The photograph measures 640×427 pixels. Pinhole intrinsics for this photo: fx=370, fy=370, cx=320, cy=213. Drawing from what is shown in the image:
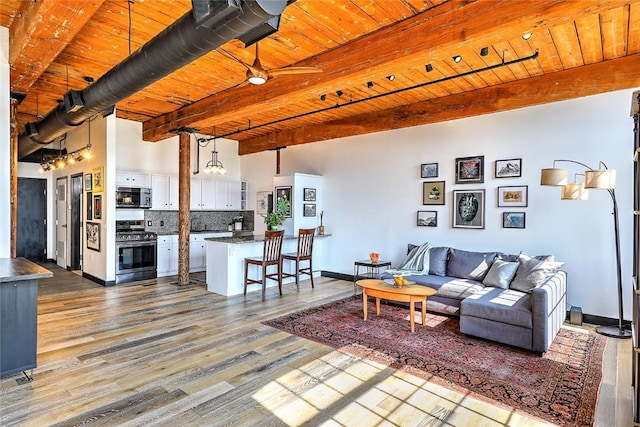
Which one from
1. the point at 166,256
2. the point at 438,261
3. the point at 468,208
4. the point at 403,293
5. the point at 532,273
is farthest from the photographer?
the point at 166,256

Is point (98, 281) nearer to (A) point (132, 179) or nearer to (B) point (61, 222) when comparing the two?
(A) point (132, 179)

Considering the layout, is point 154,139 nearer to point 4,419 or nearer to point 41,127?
point 41,127

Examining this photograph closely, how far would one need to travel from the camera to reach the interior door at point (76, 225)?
807 cm

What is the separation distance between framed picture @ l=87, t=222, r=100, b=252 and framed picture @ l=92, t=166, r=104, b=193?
658mm

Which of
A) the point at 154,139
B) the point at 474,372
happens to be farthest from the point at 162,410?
the point at 154,139

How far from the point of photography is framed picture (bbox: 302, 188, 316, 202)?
7727 mm

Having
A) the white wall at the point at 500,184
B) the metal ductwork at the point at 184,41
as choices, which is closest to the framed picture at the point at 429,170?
the white wall at the point at 500,184

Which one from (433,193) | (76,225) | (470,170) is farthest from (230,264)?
(76,225)

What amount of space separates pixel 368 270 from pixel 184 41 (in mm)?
5281

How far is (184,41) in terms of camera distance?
2.77 metres

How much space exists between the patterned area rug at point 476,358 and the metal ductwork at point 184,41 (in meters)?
3.01

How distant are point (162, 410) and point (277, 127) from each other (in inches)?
245

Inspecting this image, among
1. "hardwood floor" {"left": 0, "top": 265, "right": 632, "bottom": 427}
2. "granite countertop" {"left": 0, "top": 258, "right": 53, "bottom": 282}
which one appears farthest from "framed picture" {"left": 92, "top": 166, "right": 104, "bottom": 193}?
"granite countertop" {"left": 0, "top": 258, "right": 53, "bottom": 282}

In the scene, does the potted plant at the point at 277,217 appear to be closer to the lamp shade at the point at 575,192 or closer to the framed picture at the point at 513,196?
the framed picture at the point at 513,196
